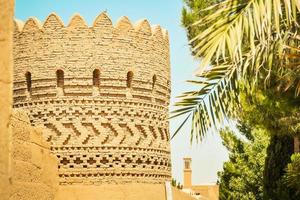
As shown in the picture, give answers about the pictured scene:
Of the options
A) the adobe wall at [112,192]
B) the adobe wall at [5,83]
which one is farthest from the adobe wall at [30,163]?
the adobe wall at [5,83]

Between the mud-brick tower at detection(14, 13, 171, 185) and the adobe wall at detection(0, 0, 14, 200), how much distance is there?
10244mm

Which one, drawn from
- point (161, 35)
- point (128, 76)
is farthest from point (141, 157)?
point (161, 35)

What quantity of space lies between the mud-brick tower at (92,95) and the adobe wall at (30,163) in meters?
0.73

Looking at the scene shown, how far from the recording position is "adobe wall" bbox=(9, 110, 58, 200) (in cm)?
988

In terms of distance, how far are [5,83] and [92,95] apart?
1043 cm

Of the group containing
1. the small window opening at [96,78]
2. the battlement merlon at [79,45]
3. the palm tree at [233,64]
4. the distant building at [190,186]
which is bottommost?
the distant building at [190,186]

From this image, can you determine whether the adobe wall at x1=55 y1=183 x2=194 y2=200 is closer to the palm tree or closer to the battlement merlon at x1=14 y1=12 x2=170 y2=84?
the battlement merlon at x1=14 y1=12 x2=170 y2=84

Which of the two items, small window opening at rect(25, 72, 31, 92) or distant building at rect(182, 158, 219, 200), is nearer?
small window opening at rect(25, 72, 31, 92)

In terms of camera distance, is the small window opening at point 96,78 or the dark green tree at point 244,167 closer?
the small window opening at point 96,78

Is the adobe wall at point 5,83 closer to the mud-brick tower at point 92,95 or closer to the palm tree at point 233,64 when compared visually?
the palm tree at point 233,64

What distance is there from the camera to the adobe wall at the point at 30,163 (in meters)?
9.88

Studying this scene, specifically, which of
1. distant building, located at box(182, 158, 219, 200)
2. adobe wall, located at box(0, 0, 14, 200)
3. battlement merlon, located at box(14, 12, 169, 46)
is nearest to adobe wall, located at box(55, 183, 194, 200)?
battlement merlon, located at box(14, 12, 169, 46)

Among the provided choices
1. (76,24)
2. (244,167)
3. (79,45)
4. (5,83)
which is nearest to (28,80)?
(79,45)

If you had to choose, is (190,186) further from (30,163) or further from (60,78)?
(30,163)
